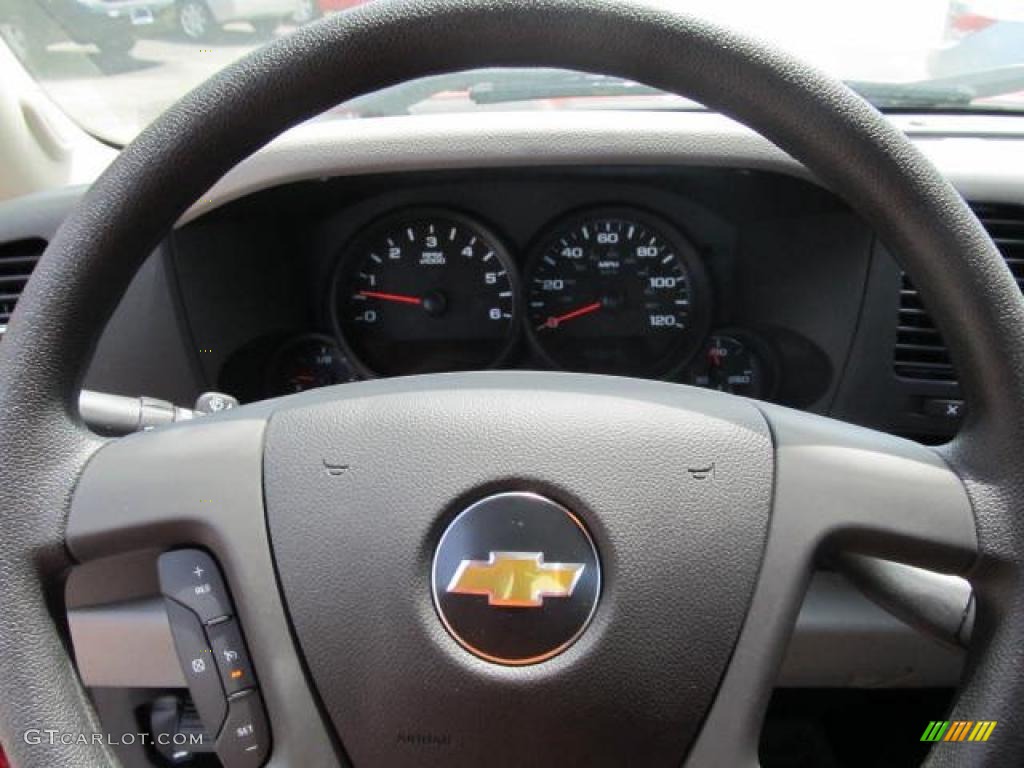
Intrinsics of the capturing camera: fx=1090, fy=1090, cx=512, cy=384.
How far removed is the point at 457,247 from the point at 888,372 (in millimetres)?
837

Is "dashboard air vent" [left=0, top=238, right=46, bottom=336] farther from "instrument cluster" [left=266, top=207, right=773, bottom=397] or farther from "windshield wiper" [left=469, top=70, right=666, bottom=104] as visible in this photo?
"windshield wiper" [left=469, top=70, right=666, bottom=104]

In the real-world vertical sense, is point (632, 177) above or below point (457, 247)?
above

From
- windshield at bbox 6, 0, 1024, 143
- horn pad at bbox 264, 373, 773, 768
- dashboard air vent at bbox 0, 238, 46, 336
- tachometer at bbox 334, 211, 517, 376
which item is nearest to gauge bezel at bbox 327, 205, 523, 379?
tachometer at bbox 334, 211, 517, 376

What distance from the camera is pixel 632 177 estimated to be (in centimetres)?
195

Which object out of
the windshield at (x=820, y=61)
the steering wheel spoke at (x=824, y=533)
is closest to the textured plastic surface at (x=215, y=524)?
the steering wheel spoke at (x=824, y=533)

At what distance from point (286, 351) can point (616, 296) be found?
0.65m

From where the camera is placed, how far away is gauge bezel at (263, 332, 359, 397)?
82.9 inches

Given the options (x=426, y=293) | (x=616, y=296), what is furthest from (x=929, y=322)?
(x=426, y=293)

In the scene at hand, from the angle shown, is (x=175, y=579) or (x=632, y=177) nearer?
(x=175, y=579)

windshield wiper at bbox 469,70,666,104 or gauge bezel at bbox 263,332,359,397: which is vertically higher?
windshield wiper at bbox 469,70,666,104

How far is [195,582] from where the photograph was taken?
939 millimetres

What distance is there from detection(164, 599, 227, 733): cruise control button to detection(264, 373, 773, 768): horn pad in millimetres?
79

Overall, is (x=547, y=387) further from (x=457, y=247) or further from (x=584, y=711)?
(x=457, y=247)

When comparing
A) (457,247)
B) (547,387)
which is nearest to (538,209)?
(457,247)
